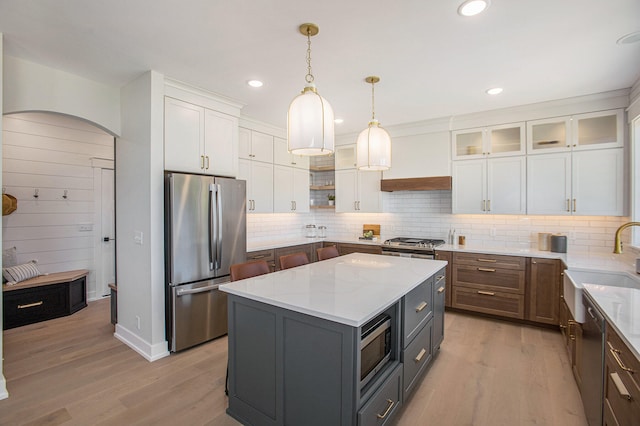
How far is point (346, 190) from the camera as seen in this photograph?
5.38 meters

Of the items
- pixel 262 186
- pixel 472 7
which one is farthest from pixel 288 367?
pixel 262 186

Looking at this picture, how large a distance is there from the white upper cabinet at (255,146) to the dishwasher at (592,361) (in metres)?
3.91

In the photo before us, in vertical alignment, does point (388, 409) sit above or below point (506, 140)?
below

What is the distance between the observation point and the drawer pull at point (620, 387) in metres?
1.25

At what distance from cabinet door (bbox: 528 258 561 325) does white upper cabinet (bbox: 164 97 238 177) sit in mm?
3750

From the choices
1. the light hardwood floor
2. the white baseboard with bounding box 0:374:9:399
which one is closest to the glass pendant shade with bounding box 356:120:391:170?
the light hardwood floor

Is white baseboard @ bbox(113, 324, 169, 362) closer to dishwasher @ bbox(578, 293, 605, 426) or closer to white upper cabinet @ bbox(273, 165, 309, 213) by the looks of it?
white upper cabinet @ bbox(273, 165, 309, 213)

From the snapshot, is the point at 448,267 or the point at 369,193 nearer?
the point at 448,267

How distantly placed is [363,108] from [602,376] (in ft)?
11.0

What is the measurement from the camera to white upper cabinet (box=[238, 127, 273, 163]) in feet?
14.3

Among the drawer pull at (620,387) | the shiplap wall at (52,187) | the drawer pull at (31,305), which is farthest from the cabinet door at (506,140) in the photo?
the drawer pull at (31,305)

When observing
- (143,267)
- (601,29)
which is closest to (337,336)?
(143,267)

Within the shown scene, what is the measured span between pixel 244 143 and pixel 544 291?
4.19 meters

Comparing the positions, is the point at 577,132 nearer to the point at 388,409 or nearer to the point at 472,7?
the point at 472,7
